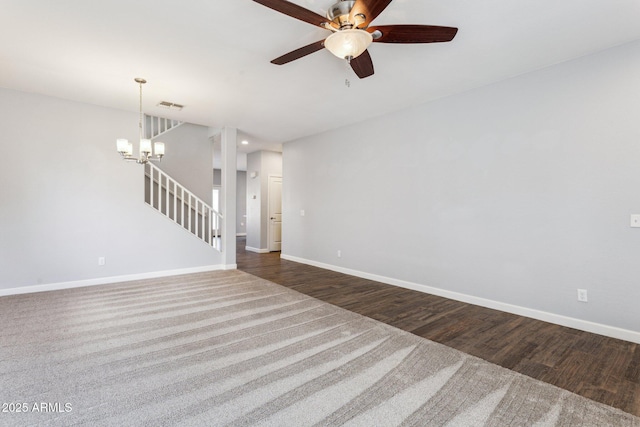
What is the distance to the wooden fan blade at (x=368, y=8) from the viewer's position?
1784 mm

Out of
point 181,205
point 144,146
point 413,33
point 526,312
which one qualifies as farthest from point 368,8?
point 181,205

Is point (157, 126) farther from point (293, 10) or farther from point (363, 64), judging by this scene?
point (293, 10)

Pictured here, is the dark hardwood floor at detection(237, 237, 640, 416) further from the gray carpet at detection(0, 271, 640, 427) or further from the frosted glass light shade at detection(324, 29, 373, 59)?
the frosted glass light shade at detection(324, 29, 373, 59)

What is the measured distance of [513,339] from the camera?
278 centimetres

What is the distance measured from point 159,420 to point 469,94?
4483mm

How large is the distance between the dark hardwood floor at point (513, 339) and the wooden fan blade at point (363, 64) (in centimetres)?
250

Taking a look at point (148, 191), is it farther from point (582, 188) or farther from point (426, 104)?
point (582, 188)

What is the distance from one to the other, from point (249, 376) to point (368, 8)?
8.47 ft

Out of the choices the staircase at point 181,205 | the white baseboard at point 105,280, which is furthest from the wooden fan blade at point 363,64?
the white baseboard at point 105,280

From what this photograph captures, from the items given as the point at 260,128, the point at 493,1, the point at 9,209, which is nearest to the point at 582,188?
the point at 493,1

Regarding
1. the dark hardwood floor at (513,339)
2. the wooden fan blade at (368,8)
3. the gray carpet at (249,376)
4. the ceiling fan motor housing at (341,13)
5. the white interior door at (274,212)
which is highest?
the ceiling fan motor housing at (341,13)

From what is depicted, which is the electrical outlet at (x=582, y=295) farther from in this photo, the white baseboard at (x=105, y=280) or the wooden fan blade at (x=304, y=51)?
the white baseboard at (x=105, y=280)

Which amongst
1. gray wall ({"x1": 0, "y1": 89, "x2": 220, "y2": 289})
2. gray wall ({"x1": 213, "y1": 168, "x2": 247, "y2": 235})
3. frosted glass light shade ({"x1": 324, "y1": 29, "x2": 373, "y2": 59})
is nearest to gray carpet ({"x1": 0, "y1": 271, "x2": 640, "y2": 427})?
gray wall ({"x1": 0, "y1": 89, "x2": 220, "y2": 289})

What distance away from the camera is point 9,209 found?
13.1 feet
